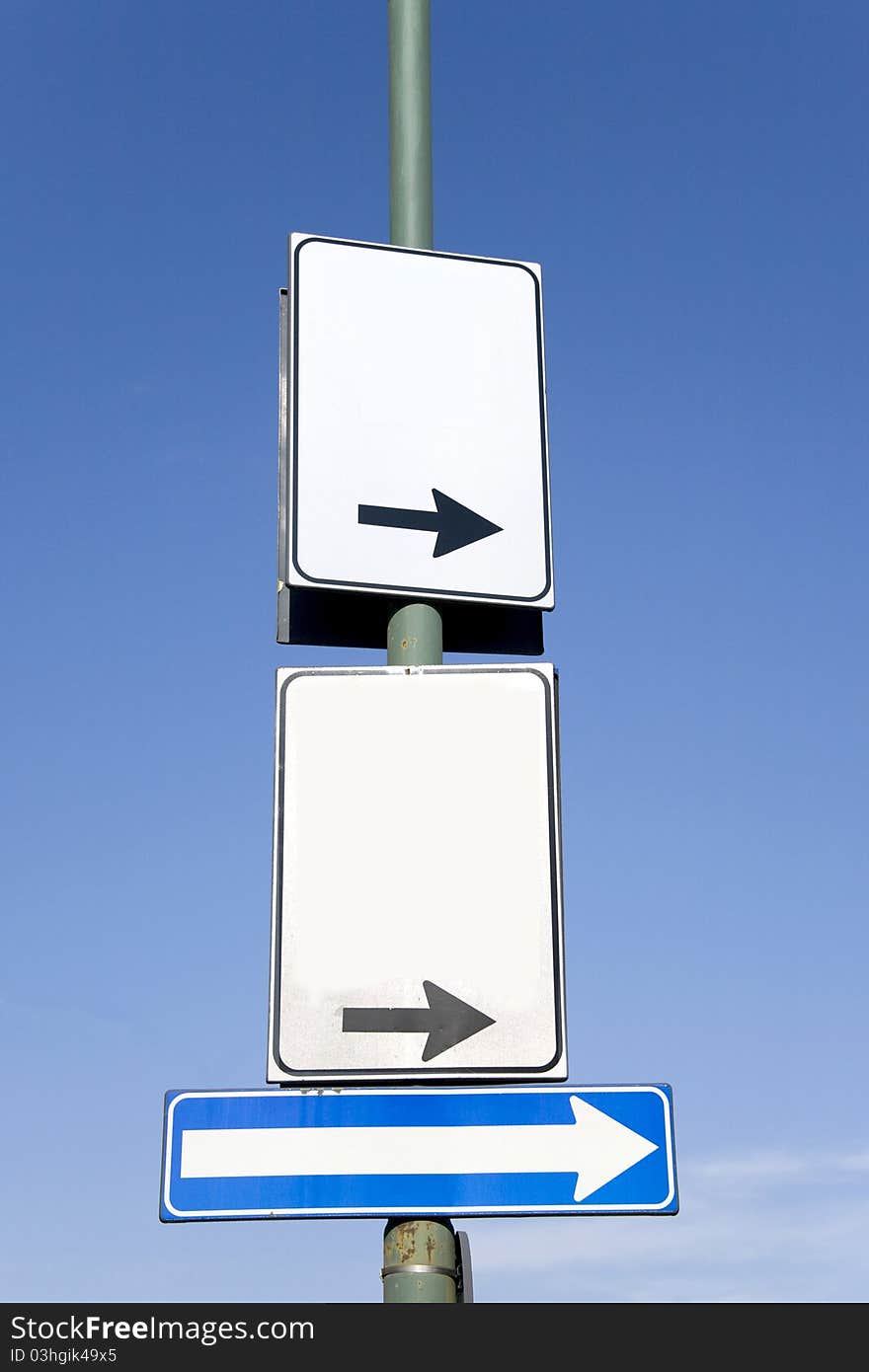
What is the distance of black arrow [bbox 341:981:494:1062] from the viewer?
327cm

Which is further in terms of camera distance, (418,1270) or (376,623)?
(376,623)

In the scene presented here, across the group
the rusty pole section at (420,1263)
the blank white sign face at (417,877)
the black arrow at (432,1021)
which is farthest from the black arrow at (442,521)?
the rusty pole section at (420,1263)

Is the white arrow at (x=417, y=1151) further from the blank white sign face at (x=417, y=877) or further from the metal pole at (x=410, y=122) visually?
the metal pole at (x=410, y=122)

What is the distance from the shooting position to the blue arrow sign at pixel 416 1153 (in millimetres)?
3100

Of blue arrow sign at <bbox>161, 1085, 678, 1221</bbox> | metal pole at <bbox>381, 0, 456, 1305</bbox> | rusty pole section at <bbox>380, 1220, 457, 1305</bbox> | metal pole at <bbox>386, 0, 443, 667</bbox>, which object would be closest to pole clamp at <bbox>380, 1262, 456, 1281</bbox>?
rusty pole section at <bbox>380, 1220, 457, 1305</bbox>

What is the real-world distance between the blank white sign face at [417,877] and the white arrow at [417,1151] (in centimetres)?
13

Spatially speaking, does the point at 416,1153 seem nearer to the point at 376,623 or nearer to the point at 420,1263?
→ the point at 420,1263

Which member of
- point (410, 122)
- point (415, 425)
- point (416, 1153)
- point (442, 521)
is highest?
point (410, 122)

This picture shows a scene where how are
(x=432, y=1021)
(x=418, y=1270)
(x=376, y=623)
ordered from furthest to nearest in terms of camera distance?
(x=376, y=623) → (x=432, y=1021) → (x=418, y=1270)

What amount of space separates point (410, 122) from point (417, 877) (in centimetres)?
216

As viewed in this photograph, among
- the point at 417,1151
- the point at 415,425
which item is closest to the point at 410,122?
the point at 415,425

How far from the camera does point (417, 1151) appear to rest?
3133mm

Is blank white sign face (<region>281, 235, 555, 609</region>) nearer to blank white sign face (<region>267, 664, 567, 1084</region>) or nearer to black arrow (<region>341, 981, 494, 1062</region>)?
blank white sign face (<region>267, 664, 567, 1084</region>)
